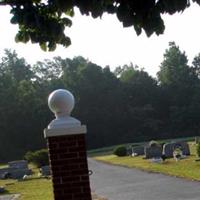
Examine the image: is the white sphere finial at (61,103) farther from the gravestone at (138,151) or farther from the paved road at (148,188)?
the gravestone at (138,151)

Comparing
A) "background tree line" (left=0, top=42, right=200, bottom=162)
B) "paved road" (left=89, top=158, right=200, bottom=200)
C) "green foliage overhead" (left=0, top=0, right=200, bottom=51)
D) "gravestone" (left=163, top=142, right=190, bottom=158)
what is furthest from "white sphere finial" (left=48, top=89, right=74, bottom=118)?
"background tree line" (left=0, top=42, right=200, bottom=162)

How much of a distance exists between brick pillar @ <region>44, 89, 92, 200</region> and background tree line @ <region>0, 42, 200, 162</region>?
6278cm

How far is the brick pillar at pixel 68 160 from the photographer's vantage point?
21.3ft

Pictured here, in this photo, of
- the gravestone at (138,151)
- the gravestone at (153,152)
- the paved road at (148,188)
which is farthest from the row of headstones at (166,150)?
the paved road at (148,188)

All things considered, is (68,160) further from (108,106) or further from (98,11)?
(108,106)

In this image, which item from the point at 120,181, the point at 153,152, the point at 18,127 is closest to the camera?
the point at 120,181

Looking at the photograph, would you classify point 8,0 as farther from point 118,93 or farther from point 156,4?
point 118,93

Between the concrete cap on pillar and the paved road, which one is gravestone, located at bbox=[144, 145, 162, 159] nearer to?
the paved road

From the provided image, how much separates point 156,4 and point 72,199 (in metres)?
2.79

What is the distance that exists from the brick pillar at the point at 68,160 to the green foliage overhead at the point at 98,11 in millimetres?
1469

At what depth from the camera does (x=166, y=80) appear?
276 feet

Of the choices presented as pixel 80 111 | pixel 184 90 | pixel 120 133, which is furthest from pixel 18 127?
pixel 184 90

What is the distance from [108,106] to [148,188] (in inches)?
2394

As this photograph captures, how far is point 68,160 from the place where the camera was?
21.4 feet
